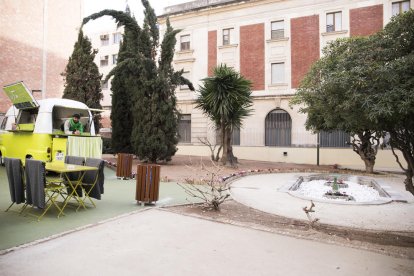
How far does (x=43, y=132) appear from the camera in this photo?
945 centimetres

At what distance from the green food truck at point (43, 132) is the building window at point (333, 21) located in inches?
661

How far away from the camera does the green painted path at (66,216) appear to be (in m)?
4.39

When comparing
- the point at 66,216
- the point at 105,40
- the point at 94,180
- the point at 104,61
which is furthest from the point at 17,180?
the point at 105,40

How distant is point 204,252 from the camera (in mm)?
3902

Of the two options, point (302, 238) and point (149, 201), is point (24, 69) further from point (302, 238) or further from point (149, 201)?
point (302, 238)

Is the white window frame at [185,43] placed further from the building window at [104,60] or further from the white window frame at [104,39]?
the white window frame at [104,39]

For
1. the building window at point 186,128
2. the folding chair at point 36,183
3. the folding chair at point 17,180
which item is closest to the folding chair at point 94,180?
the folding chair at point 36,183

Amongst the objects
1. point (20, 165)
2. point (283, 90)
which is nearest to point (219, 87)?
point (283, 90)

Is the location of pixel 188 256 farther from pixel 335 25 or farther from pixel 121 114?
pixel 335 25

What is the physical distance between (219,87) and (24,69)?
54.3 ft

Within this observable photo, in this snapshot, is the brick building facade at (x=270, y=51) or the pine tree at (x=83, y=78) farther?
the brick building facade at (x=270, y=51)

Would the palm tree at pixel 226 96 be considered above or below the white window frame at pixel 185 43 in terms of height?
below

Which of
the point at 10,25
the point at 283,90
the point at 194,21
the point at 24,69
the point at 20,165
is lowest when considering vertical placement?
the point at 20,165

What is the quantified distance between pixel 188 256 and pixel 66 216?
9.24 feet
